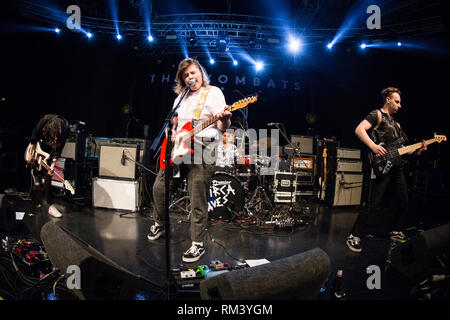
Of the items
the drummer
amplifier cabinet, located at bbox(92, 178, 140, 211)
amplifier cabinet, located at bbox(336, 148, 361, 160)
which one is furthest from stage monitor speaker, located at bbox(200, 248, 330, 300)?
amplifier cabinet, located at bbox(336, 148, 361, 160)

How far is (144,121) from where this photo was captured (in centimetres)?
960

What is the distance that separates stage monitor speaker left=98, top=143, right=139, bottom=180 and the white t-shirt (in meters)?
2.36

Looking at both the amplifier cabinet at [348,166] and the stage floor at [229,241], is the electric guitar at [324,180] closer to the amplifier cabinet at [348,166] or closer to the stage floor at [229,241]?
the amplifier cabinet at [348,166]

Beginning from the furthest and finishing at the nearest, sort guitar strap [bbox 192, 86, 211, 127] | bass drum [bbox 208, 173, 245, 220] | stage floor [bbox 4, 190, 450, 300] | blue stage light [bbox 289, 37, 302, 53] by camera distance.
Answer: blue stage light [bbox 289, 37, 302, 53], bass drum [bbox 208, 173, 245, 220], guitar strap [bbox 192, 86, 211, 127], stage floor [bbox 4, 190, 450, 300]

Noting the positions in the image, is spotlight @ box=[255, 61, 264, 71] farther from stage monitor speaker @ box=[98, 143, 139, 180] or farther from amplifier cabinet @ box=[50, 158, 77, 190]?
amplifier cabinet @ box=[50, 158, 77, 190]

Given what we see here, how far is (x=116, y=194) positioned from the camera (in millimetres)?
4695

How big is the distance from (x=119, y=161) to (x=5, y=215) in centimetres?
214

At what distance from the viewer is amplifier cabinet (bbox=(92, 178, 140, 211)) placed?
15.1 ft

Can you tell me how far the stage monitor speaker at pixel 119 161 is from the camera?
4.63 m

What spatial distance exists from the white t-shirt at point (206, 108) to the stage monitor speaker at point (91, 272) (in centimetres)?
157

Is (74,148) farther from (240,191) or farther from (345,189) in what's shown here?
(345,189)
